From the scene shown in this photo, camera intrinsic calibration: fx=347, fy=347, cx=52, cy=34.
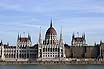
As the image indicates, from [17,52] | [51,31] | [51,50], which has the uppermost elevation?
[51,31]

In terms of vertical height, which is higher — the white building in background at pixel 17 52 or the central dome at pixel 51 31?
the central dome at pixel 51 31

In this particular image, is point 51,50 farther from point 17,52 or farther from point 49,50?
Answer: point 17,52

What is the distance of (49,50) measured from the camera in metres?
134

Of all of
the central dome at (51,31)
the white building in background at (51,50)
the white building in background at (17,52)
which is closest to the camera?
the white building in background at (51,50)

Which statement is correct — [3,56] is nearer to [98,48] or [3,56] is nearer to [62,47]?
[62,47]

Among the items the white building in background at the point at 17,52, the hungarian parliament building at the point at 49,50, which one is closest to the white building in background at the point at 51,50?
the hungarian parliament building at the point at 49,50

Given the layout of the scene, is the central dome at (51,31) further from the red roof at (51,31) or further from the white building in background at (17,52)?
the white building in background at (17,52)

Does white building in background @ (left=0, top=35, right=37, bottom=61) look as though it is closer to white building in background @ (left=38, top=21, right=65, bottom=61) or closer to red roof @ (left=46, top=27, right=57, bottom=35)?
white building in background @ (left=38, top=21, right=65, bottom=61)

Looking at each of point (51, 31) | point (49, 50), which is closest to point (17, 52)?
point (49, 50)

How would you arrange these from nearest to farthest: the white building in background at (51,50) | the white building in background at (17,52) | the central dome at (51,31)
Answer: the white building in background at (51,50), the white building in background at (17,52), the central dome at (51,31)

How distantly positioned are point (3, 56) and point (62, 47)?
76.9ft

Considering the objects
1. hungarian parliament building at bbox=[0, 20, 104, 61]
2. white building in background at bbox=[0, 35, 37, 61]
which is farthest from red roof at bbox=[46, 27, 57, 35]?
white building in background at bbox=[0, 35, 37, 61]

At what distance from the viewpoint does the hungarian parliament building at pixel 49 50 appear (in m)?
134

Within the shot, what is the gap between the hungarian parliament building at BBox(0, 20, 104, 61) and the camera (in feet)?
438
